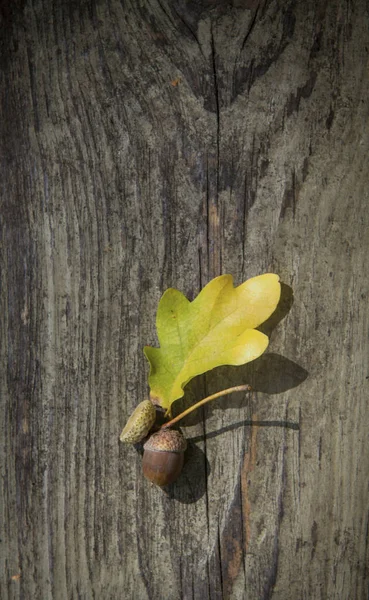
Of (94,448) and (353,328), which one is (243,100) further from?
(94,448)

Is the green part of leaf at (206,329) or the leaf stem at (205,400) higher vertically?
the green part of leaf at (206,329)

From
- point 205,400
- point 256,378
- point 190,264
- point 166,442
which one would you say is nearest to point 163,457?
point 166,442

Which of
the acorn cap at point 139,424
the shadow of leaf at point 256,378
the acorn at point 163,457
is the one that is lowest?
the acorn at point 163,457

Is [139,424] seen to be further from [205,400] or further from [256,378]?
[256,378]

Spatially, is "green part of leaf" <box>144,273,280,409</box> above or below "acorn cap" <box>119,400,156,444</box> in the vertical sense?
above

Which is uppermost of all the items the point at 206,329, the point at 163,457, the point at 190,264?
the point at 190,264

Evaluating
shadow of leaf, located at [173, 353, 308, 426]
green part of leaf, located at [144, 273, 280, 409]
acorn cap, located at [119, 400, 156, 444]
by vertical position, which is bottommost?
acorn cap, located at [119, 400, 156, 444]
